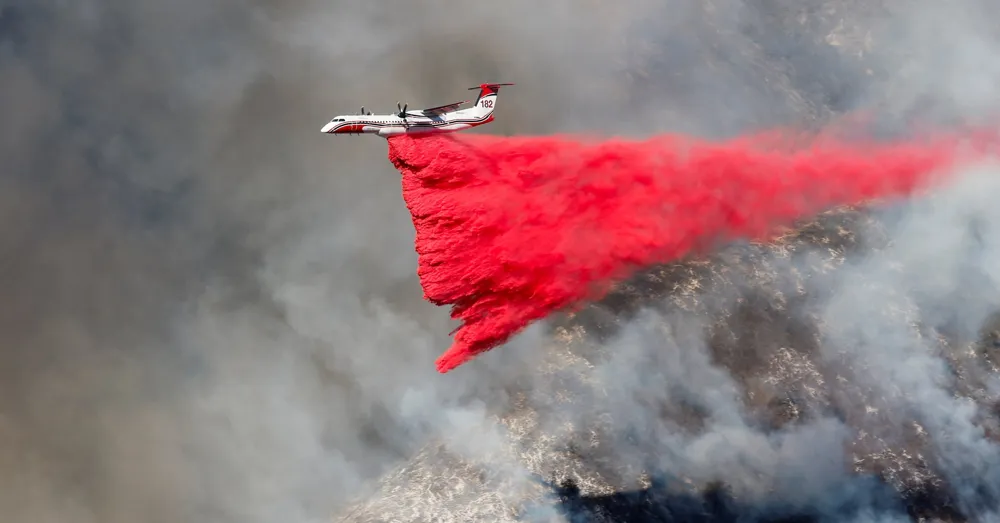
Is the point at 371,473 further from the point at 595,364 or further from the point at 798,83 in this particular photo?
the point at 798,83

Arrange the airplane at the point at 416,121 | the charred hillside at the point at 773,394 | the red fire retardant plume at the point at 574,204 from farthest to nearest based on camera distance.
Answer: the charred hillside at the point at 773,394 < the airplane at the point at 416,121 < the red fire retardant plume at the point at 574,204

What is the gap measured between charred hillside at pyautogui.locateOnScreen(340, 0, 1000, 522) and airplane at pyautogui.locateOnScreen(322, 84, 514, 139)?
23.7 meters

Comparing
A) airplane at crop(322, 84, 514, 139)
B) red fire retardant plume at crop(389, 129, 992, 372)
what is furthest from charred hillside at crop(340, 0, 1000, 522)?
airplane at crop(322, 84, 514, 139)

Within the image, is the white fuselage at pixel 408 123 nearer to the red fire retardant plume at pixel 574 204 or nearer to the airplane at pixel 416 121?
the airplane at pixel 416 121

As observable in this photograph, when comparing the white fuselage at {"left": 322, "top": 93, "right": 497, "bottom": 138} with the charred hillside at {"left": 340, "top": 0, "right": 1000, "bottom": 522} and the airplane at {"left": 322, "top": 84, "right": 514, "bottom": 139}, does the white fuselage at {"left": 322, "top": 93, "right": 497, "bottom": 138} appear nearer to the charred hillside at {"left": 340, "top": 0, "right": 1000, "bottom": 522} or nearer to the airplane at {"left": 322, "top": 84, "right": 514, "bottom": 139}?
the airplane at {"left": 322, "top": 84, "right": 514, "bottom": 139}

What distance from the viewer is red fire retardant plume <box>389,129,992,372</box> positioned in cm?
7400

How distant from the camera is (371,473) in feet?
303

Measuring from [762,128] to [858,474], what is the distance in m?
42.7

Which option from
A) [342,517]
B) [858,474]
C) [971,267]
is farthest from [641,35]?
[342,517]

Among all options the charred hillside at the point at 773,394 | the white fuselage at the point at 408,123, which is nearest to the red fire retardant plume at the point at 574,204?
the white fuselage at the point at 408,123

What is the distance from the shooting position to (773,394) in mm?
85812

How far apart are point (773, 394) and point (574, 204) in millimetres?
25676

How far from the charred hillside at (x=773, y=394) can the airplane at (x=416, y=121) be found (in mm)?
23749

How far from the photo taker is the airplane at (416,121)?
74.6 m
